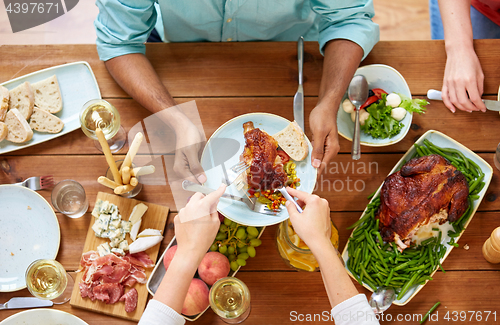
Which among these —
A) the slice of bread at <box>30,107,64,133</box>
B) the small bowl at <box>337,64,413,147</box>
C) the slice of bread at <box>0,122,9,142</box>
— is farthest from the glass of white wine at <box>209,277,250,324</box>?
the slice of bread at <box>0,122,9,142</box>

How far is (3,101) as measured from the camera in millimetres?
1370

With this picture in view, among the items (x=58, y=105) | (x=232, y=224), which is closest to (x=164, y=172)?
(x=232, y=224)

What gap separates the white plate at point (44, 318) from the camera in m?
1.23

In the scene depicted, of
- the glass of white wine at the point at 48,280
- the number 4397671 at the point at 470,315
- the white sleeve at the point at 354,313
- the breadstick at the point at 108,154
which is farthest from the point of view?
the number 4397671 at the point at 470,315

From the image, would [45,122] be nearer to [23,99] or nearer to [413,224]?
[23,99]

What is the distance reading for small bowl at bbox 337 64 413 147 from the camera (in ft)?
4.40

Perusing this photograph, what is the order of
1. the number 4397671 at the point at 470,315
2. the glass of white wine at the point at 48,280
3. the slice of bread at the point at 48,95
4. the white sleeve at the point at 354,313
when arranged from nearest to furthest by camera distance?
the white sleeve at the point at 354,313
the glass of white wine at the point at 48,280
the number 4397671 at the point at 470,315
the slice of bread at the point at 48,95

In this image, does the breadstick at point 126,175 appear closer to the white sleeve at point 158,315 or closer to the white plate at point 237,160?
the white plate at point 237,160

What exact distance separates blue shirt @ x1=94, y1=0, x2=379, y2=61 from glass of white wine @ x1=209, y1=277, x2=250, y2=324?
99cm

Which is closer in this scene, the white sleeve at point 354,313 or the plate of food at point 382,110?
the white sleeve at point 354,313

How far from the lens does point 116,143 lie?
55.6 inches

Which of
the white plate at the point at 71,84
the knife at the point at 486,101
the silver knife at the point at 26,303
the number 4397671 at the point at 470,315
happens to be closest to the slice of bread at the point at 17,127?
the white plate at the point at 71,84

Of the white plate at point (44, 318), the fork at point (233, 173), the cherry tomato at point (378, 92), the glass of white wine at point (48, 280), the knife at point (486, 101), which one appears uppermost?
the cherry tomato at point (378, 92)

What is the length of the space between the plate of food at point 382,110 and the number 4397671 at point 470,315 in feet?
2.29
